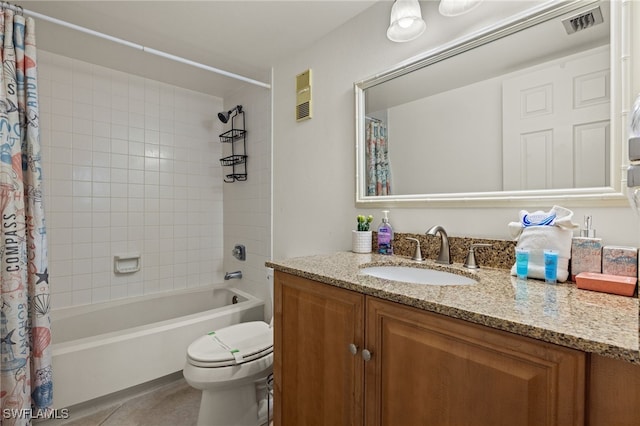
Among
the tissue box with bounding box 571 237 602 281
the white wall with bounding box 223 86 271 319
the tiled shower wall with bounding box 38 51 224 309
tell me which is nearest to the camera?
the tissue box with bounding box 571 237 602 281

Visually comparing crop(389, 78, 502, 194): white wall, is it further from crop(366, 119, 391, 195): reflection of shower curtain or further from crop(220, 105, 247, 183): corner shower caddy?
crop(220, 105, 247, 183): corner shower caddy

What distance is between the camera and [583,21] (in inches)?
37.6

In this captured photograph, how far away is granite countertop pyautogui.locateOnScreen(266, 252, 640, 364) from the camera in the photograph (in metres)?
0.52

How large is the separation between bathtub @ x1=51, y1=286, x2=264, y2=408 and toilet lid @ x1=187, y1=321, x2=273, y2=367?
1.43 feet

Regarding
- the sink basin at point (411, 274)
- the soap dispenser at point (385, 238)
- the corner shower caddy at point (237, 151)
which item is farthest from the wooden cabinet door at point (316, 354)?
the corner shower caddy at point (237, 151)

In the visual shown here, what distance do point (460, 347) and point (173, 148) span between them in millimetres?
2637

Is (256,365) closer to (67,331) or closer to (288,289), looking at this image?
(288,289)

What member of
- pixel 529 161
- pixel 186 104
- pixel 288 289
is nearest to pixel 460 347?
pixel 288 289

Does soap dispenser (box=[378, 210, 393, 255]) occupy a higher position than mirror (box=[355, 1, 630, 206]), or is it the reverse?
mirror (box=[355, 1, 630, 206])

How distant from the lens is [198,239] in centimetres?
278

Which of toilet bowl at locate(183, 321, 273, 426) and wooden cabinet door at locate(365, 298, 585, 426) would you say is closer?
wooden cabinet door at locate(365, 298, 585, 426)

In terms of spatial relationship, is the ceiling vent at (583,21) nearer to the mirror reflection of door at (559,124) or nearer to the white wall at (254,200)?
the mirror reflection of door at (559,124)

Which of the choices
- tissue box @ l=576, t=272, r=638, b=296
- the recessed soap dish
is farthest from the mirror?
the recessed soap dish

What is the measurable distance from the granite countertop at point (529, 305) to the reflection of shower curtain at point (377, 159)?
58cm
